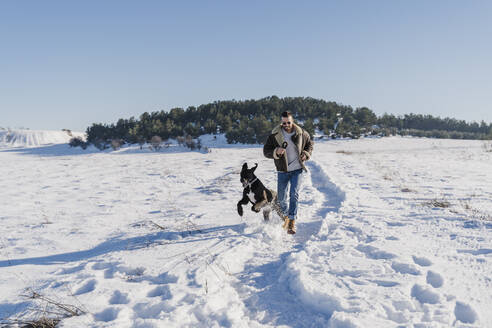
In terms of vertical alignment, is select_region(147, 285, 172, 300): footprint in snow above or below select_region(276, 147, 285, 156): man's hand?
below

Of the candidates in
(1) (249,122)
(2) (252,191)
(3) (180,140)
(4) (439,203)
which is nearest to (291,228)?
(2) (252,191)

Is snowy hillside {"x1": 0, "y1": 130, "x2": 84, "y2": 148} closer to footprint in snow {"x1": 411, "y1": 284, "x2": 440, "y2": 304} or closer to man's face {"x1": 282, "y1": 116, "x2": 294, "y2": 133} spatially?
man's face {"x1": 282, "y1": 116, "x2": 294, "y2": 133}

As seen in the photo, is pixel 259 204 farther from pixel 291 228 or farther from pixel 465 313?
pixel 465 313

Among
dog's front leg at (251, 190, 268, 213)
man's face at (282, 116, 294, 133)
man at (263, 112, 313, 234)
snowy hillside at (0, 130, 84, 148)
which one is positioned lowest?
dog's front leg at (251, 190, 268, 213)

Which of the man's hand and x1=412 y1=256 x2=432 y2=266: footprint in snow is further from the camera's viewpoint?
the man's hand

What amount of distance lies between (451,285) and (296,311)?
1613 millimetres

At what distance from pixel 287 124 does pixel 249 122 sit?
29.2 m

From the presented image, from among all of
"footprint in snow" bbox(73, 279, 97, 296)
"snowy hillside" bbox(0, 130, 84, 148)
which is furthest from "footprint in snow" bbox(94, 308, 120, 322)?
"snowy hillside" bbox(0, 130, 84, 148)

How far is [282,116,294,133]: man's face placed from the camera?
15.8 feet

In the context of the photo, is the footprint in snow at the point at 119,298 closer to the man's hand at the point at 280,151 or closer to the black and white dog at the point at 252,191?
the black and white dog at the point at 252,191

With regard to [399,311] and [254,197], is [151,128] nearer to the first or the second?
[254,197]

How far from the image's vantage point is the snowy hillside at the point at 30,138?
1826 inches

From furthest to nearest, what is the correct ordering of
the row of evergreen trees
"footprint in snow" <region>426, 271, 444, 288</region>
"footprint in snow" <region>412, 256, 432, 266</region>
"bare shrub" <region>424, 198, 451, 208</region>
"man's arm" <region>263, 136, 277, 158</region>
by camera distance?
the row of evergreen trees, "bare shrub" <region>424, 198, 451, 208</region>, "man's arm" <region>263, 136, 277, 158</region>, "footprint in snow" <region>412, 256, 432, 266</region>, "footprint in snow" <region>426, 271, 444, 288</region>

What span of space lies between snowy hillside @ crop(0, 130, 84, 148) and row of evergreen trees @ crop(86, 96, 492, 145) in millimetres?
16931
